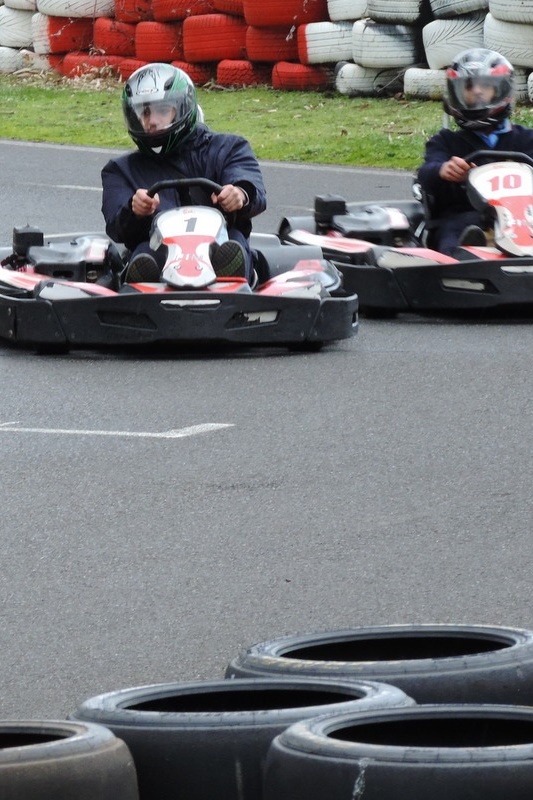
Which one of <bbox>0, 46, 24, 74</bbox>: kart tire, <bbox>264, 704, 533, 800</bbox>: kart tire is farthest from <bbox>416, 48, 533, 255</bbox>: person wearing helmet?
<bbox>0, 46, 24, 74</bbox>: kart tire

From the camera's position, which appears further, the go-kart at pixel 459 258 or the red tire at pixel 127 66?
the red tire at pixel 127 66

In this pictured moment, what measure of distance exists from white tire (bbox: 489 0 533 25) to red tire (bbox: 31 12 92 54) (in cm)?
689

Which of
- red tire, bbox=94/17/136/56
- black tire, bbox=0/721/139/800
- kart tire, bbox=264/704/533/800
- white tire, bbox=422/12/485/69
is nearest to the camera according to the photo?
kart tire, bbox=264/704/533/800

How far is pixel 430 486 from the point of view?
5293mm

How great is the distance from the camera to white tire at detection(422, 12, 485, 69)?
16109 millimetres

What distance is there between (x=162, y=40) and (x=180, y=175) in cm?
1136

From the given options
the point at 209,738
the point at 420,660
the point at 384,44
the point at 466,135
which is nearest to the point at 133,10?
the point at 384,44

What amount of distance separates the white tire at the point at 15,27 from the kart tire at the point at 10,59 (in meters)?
0.07

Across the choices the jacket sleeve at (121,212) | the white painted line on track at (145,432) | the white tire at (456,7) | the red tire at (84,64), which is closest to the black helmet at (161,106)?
the jacket sleeve at (121,212)

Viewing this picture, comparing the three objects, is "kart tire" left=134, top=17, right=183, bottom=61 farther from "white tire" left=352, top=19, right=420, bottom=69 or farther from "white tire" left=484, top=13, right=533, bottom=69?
"white tire" left=484, top=13, right=533, bottom=69

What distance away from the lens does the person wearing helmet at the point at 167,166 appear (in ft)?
26.2

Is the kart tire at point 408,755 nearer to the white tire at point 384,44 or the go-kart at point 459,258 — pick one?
the go-kart at point 459,258

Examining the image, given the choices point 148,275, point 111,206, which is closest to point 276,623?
point 148,275

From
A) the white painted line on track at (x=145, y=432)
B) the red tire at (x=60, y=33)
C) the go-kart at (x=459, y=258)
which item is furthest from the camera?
the red tire at (x=60, y=33)
